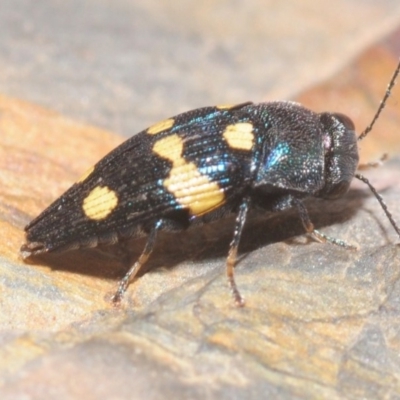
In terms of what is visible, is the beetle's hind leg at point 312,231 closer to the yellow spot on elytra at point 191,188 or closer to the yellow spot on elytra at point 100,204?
the yellow spot on elytra at point 191,188

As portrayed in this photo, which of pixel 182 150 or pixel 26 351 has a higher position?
pixel 182 150

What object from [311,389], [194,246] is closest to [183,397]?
[311,389]

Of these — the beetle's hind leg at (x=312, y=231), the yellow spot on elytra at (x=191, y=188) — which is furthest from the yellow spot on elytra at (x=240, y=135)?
the beetle's hind leg at (x=312, y=231)

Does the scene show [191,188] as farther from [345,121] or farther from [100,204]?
[345,121]

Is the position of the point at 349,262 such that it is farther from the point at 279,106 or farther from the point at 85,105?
the point at 85,105

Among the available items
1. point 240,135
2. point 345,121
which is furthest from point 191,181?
point 345,121

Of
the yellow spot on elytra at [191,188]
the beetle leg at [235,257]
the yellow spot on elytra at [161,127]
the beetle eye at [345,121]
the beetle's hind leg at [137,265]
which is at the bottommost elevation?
the beetle's hind leg at [137,265]
